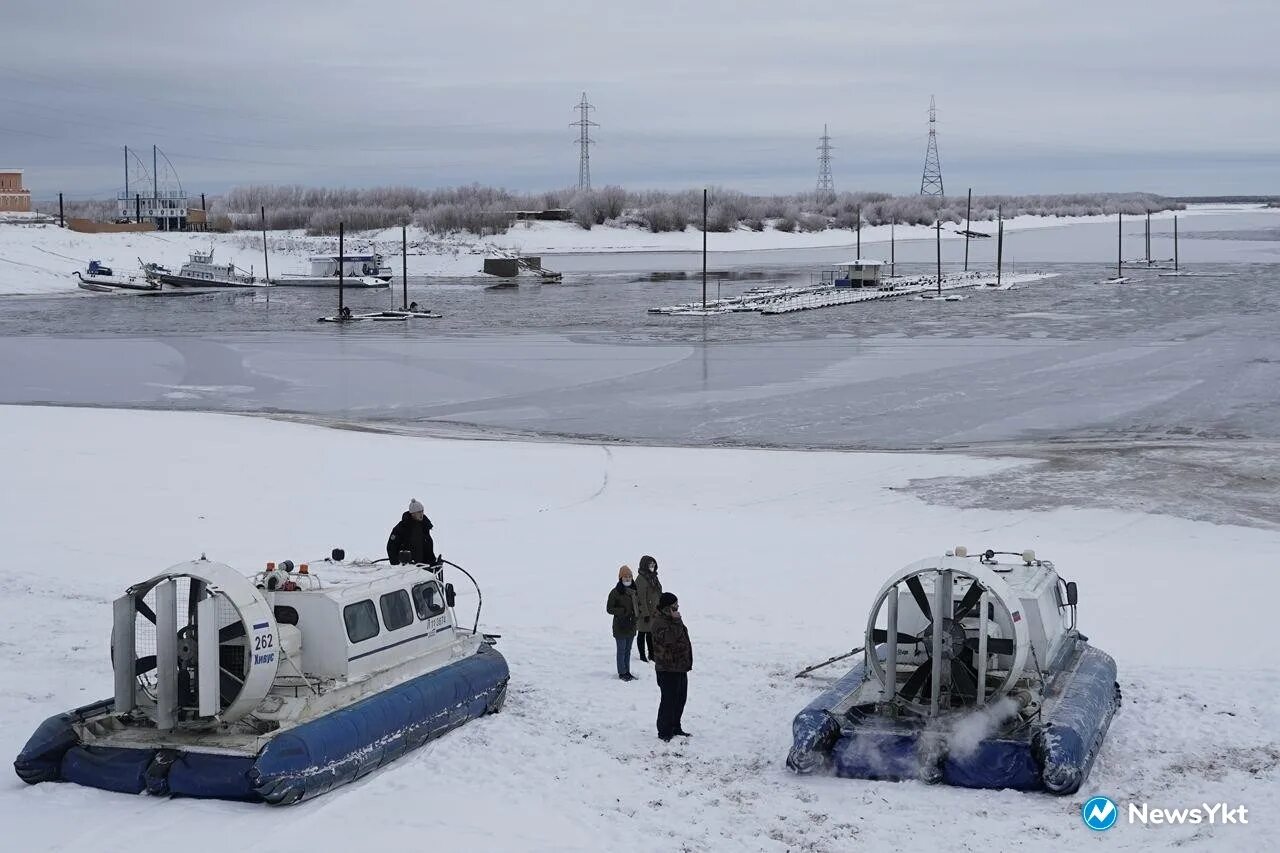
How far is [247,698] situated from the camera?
9367mm

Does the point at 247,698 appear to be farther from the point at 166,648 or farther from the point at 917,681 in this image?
the point at 917,681

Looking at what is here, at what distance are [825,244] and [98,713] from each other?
138030mm

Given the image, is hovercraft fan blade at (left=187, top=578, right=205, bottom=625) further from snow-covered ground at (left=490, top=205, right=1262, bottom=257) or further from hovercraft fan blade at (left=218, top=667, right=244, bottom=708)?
snow-covered ground at (left=490, top=205, right=1262, bottom=257)

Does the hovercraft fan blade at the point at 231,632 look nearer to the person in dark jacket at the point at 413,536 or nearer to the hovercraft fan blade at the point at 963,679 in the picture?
the person in dark jacket at the point at 413,536

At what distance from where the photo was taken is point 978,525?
19172 mm

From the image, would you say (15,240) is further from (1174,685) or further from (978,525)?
(1174,685)

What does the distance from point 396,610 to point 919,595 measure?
3.85 m

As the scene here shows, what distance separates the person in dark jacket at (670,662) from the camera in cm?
1048

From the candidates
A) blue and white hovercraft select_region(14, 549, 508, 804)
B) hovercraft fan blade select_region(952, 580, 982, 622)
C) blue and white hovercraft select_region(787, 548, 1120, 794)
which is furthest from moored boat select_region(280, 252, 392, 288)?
hovercraft fan blade select_region(952, 580, 982, 622)

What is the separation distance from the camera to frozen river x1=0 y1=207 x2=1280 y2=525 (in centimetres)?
2722

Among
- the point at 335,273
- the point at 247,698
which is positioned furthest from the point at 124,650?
the point at 335,273

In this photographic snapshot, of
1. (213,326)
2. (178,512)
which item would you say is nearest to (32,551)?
(178,512)

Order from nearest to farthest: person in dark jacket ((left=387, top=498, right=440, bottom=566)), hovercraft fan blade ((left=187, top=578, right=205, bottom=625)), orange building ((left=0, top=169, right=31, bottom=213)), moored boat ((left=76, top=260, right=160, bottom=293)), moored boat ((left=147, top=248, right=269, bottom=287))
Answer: hovercraft fan blade ((left=187, top=578, right=205, bottom=625)) < person in dark jacket ((left=387, top=498, right=440, bottom=566)) < moored boat ((left=76, top=260, right=160, bottom=293)) < moored boat ((left=147, top=248, right=269, bottom=287)) < orange building ((left=0, top=169, right=31, bottom=213))

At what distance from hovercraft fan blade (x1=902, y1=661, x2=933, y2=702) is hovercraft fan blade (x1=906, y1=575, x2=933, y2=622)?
343 millimetres
